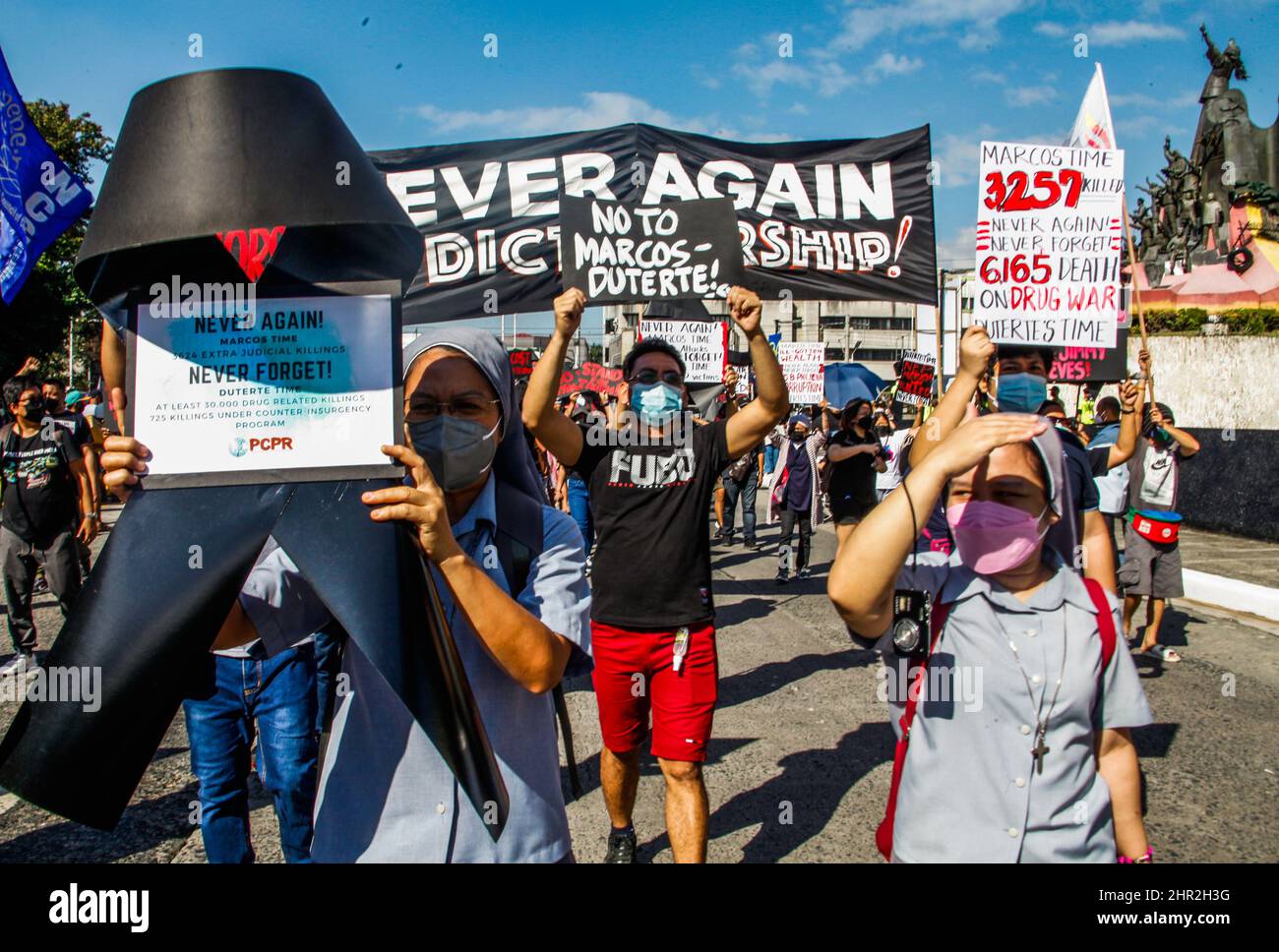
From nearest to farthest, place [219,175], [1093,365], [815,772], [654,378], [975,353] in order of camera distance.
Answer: [219,175] < [975,353] < [654,378] < [815,772] < [1093,365]

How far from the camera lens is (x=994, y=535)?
89.2 inches

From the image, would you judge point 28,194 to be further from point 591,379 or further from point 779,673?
point 591,379

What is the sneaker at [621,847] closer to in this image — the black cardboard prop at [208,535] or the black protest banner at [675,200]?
the black cardboard prop at [208,535]

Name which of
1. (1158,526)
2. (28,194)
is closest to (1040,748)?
(28,194)

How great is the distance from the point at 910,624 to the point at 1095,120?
4808 mm

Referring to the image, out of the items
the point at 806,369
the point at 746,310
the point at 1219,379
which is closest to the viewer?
the point at 746,310

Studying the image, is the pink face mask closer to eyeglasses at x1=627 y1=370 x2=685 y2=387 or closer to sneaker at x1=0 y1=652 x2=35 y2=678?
eyeglasses at x1=627 y1=370 x2=685 y2=387

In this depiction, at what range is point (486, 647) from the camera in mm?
1787

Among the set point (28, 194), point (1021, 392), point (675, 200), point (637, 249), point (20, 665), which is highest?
point (675, 200)

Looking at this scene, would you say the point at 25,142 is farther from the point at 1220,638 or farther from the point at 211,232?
the point at 1220,638

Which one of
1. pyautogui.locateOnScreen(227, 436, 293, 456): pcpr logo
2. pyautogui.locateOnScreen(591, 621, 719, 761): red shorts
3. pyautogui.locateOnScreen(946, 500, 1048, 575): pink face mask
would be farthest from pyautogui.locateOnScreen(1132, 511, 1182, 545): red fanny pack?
pyautogui.locateOnScreen(227, 436, 293, 456): pcpr logo

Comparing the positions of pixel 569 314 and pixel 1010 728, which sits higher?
pixel 569 314

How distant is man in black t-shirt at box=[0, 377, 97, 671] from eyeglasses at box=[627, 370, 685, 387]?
5.03m

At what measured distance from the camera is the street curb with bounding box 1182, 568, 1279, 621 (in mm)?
8906
